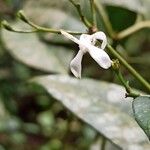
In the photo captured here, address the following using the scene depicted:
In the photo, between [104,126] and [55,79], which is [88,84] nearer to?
[55,79]

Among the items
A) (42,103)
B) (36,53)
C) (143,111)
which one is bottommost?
(42,103)

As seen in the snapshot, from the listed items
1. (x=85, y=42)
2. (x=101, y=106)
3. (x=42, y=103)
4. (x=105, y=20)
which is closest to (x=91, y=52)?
(x=85, y=42)

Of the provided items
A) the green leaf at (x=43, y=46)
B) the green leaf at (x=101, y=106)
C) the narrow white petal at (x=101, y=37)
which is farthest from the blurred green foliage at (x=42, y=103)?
the narrow white petal at (x=101, y=37)

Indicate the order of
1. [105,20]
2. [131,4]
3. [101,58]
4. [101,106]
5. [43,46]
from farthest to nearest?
[43,46] < [131,4] < [105,20] < [101,106] < [101,58]

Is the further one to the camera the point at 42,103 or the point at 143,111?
the point at 42,103

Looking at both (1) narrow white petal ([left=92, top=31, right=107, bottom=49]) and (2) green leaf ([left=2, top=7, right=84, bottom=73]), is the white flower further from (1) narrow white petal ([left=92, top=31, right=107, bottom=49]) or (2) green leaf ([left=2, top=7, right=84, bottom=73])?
(2) green leaf ([left=2, top=7, right=84, bottom=73])

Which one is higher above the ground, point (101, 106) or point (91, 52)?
point (91, 52)

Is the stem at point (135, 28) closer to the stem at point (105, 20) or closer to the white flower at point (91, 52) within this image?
the stem at point (105, 20)

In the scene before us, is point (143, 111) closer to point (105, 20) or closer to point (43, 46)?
point (105, 20)
